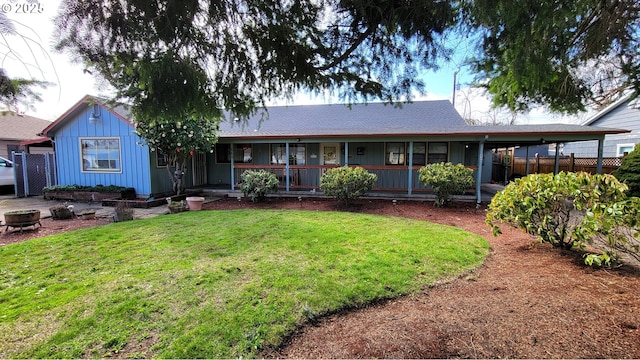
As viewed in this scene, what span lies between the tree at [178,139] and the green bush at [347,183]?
4.20 meters

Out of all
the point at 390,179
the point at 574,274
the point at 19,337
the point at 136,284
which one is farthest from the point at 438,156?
the point at 19,337

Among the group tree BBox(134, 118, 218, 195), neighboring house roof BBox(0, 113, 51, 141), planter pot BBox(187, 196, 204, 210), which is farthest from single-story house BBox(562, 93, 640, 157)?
neighboring house roof BBox(0, 113, 51, 141)

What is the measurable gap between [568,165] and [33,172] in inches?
903

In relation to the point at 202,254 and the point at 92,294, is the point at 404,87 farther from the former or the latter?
the point at 92,294

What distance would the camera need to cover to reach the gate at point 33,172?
1137cm

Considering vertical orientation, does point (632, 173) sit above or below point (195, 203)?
above

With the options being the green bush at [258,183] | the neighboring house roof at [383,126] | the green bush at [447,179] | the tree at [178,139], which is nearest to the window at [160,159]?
the tree at [178,139]

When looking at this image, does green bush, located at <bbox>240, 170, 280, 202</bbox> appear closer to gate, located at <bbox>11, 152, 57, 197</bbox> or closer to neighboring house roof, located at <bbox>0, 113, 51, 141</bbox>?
gate, located at <bbox>11, 152, 57, 197</bbox>

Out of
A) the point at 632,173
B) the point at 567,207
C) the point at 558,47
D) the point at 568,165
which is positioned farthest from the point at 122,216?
the point at 568,165

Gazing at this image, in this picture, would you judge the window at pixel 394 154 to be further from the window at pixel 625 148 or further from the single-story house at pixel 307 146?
the window at pixel 625 148

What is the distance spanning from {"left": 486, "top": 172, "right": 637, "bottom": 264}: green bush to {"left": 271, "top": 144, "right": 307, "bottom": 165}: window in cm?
915

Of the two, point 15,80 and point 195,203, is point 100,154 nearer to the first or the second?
point 195,203

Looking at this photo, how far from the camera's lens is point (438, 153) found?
38.3 feet

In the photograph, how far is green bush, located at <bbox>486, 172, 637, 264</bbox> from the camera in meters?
3.61
